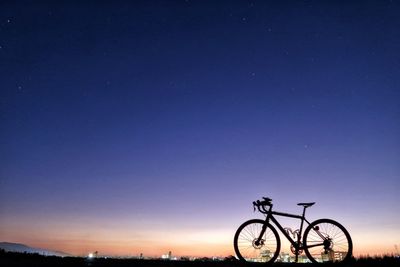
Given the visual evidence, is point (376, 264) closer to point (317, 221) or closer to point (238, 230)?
point (317, 221)

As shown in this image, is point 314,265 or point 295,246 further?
point 295,246

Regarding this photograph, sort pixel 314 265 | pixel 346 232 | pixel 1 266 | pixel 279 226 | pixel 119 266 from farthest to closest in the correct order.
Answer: pixel 279 226, pixel 346 232, pixel 314 265, pixel 119 266, pixel 1 266

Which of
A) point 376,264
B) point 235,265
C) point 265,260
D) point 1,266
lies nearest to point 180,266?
point 235,265

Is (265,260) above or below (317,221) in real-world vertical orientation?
below

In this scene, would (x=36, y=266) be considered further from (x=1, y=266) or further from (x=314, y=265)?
(x=314, y=265)

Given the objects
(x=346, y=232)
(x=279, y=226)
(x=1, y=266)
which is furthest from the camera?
(x=279, y=226)

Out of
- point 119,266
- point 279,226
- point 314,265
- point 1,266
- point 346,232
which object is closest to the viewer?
point 1,266

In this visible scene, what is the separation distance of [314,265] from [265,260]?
1483 mm

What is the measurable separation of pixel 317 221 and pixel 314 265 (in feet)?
4.34

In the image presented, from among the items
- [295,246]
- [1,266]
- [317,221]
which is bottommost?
[1,266]

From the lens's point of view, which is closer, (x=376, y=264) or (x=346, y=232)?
(x=376, y=264)

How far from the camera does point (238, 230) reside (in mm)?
10875

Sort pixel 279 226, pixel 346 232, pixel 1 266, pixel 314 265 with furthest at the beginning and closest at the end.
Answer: pixel 279 226 < pixel 346 232 < pixel 314 265 < pixel 1 266

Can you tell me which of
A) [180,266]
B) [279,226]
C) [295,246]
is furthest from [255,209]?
[180,266]
